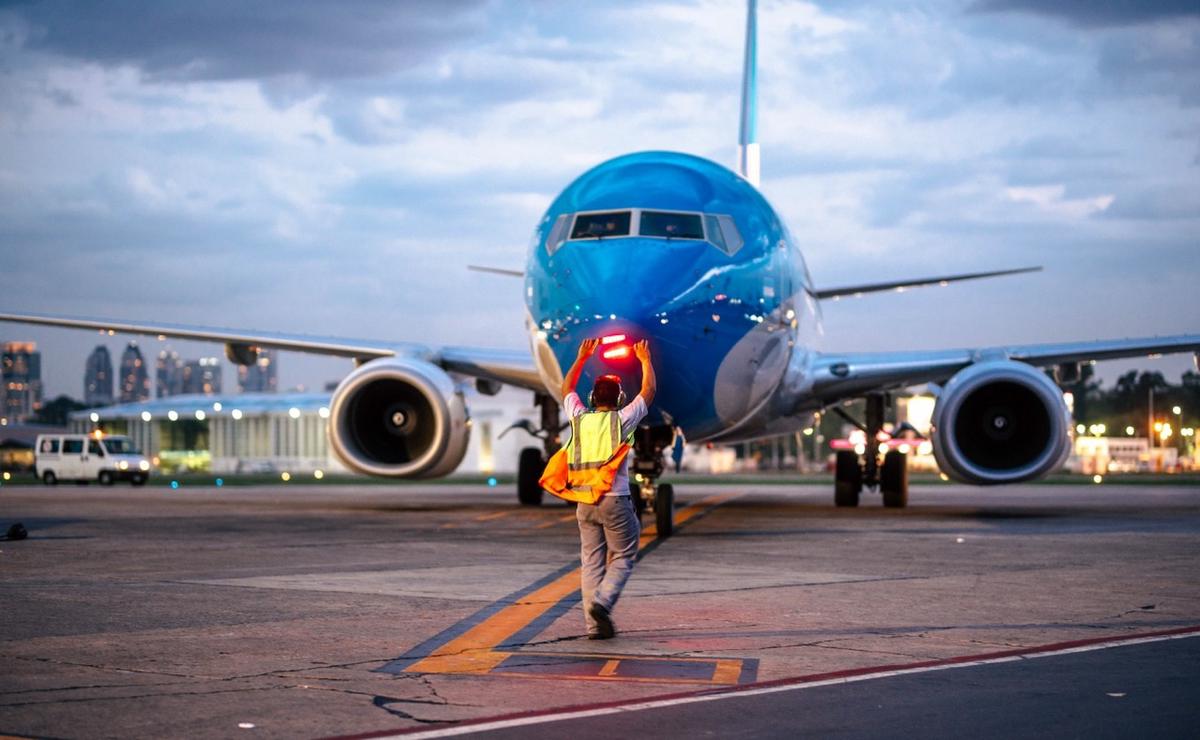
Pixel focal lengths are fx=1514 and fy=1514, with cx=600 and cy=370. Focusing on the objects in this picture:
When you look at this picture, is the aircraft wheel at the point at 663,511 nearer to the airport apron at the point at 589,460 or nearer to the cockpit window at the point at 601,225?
the cockpit window at the point at 601,225

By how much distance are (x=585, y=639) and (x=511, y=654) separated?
0.70 m

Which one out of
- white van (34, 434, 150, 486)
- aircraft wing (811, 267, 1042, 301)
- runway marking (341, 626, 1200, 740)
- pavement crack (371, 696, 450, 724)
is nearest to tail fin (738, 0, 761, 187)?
aircraft wing (811, 267, 1042, 301)

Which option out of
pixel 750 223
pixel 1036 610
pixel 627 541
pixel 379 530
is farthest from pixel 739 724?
pixel 379 530

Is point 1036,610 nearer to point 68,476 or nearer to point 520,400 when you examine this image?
point 68,476

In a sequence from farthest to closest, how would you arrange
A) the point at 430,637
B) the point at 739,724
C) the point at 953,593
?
the point at 953,593, the point at 430,637, the point at 739,724

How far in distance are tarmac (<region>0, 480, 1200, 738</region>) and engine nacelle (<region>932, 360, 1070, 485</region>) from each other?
3.94 metres

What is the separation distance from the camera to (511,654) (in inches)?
291

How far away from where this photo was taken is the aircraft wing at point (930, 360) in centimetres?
2067

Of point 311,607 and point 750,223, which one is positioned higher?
point 750,223

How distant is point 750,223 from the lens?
1614 cm

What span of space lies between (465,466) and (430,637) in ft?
208

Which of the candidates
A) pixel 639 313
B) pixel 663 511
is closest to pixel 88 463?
pixel 663 511

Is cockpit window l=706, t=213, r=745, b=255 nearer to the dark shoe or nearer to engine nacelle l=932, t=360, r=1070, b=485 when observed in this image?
engine nacelle l=932, t=360, r=1070, b=485

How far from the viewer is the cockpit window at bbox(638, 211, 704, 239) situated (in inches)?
594
